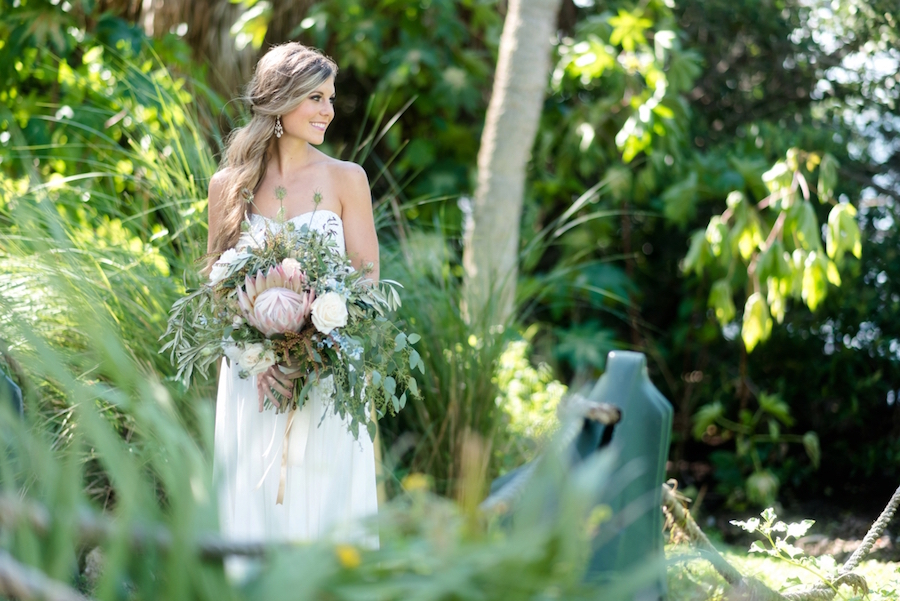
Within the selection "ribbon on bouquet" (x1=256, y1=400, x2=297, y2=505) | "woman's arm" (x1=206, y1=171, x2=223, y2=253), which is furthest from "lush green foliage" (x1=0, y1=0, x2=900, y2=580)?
"ribbon on bouquet" (x1=256, y1=400, x2=297, y2=505)

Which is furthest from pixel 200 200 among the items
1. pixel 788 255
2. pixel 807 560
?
pixel 788 255

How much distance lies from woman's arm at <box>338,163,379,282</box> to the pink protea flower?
0.41m

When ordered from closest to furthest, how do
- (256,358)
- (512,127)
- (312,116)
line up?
(256,358), (312,116), (512,127)

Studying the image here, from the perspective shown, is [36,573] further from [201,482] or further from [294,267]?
[294,267]

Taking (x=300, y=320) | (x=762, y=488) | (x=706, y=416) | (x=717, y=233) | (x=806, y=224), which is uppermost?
(x=300, y=320)

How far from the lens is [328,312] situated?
102 inches

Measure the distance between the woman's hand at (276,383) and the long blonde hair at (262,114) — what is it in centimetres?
52

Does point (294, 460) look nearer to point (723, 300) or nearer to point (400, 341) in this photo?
point (400, 341)

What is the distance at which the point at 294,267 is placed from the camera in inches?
104

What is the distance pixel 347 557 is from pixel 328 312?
177 centimetres

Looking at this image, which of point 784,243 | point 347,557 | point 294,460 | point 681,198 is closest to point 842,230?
point 784,243

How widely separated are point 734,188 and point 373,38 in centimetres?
298

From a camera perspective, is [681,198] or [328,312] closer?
[328,312]

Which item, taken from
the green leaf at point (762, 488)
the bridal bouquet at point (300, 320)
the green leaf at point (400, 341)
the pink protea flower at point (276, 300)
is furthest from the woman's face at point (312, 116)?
the green leaf at point (762, 488)
